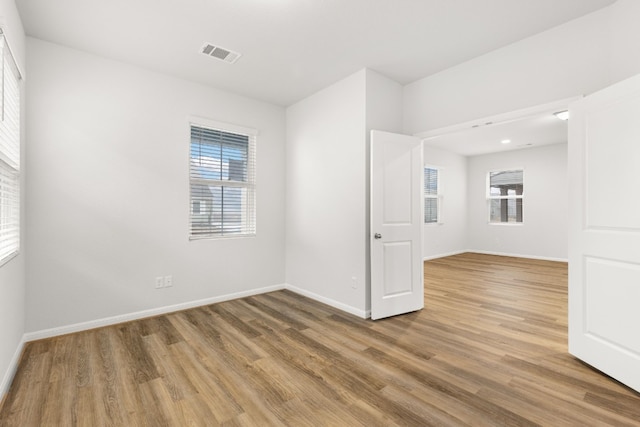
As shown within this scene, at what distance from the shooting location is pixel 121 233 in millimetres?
3188

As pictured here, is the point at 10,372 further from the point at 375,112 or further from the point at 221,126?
the point at 375,112

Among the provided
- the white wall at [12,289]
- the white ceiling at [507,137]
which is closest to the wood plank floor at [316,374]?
the white wall at [12,289]

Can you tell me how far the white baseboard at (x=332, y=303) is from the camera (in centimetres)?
336

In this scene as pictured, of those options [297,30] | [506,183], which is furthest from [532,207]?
[297,30]

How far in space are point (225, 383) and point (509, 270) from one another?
5.86 m

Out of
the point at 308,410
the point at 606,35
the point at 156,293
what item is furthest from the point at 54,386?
the point at 606,35

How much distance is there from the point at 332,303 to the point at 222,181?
213 centimetres

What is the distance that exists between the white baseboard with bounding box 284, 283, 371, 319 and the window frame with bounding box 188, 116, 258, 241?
999 millimetres

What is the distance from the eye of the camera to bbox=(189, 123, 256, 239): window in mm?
3768

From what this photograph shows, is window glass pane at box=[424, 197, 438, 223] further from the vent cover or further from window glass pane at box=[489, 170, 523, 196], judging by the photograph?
the vent cover

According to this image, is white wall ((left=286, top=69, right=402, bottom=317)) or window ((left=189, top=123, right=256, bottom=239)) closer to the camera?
white wall ((left=286, top=69, right=402, bottom=317))

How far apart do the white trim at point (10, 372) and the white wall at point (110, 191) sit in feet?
1.14

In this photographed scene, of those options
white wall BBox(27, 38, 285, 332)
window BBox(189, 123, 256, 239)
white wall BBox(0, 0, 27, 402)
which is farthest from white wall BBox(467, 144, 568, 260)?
white wall BBox(0, 0, 27, 402)

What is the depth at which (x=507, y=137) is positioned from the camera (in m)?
6.41
